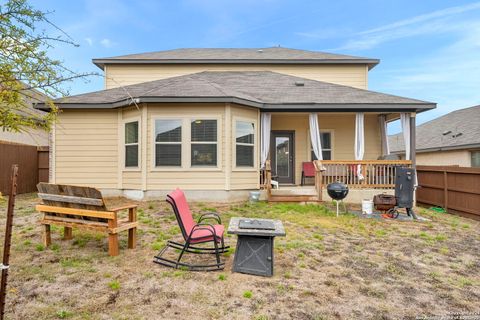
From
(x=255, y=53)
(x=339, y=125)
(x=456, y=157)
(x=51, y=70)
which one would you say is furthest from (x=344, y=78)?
(x=51, y=70)

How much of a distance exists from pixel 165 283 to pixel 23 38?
9.63 ft

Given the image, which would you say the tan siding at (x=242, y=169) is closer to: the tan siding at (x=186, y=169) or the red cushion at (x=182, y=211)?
the tan siding at (x=186, y=169)

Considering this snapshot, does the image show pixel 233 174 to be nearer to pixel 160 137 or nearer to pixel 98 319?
pixel 160 137

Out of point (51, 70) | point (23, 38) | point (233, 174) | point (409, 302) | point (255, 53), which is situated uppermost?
point (255, 53)

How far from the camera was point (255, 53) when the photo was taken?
14906 mm

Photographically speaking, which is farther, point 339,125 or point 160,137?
point 339,125

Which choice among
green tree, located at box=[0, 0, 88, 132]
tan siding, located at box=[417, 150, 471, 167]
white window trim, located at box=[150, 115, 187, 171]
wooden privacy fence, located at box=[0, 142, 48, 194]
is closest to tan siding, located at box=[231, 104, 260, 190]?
white window trim, located at box=[150, 115, 187, 171]

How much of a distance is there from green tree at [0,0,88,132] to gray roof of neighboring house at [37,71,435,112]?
5.54 metres

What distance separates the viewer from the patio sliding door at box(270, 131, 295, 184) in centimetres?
1129

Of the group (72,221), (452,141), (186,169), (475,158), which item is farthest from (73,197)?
(452,141)

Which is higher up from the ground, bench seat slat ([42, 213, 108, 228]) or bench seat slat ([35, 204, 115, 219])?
bench seat slat ([35, 204, 115, 219])

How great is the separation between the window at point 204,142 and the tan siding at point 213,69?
581 cm

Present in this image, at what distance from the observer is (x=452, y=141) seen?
1510cm

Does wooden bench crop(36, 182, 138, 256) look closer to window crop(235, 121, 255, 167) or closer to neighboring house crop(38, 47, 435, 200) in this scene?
neighboring house crop(38, 47, 435, 200)
